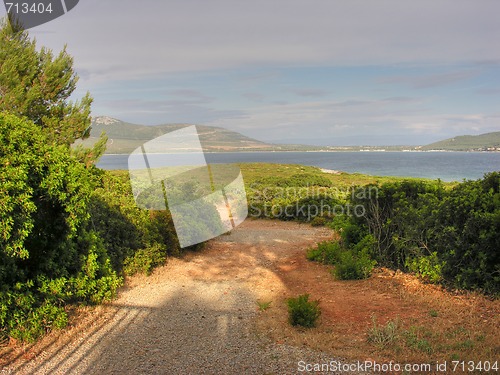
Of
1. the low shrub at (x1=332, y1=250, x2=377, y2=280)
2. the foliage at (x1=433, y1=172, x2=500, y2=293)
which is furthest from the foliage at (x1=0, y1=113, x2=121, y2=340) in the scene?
the foliage at (x1=433, y1=172, x2=500, y2=293)

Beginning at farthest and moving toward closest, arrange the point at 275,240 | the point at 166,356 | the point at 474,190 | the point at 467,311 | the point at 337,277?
1. the point at 275,240
2. the point at 337,277
3. the point at 474,190
4. the point at 467,311
5. the point at 166,356

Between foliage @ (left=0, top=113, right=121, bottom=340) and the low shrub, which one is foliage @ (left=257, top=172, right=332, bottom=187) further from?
foliage @ (left=0, top=113, right=121, bottom=340)

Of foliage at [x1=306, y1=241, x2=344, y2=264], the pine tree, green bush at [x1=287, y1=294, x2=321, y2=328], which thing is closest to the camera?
green bush at [x1=287, y1=294, x2=321, y2=328]

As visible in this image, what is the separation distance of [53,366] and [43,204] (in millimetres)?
2040

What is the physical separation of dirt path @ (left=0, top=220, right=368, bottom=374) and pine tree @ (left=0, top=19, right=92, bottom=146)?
11741 mm

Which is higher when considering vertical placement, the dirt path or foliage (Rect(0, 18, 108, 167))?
foliage (Rect(0, 18, 108, 167))

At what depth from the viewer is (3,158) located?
429 centimetres

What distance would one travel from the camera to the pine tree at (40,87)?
1688 centimetres

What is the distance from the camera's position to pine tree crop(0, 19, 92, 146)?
16875mm

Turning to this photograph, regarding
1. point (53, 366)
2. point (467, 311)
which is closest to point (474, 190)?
point (467, 311)

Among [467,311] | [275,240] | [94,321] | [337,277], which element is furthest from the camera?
[275,240]

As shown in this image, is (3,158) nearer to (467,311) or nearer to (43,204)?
(43,204)

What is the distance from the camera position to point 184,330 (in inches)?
235

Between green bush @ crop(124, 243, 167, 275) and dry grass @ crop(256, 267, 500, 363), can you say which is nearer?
dry grass @ crop(256, 267, 500, 363)
